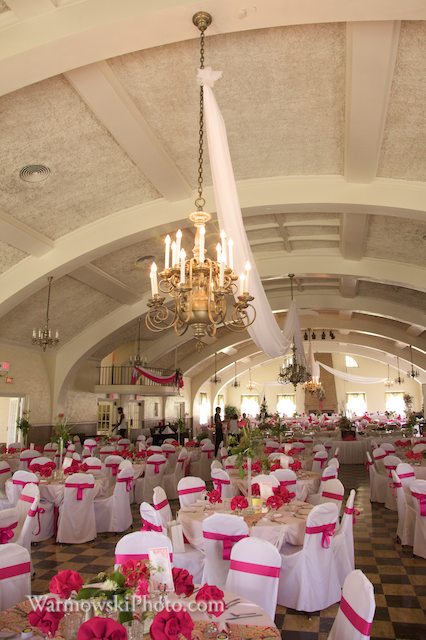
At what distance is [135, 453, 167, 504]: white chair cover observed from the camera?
9664 millimetres

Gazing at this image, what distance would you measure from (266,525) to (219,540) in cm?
61

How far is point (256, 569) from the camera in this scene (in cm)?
323

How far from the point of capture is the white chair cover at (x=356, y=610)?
231cm

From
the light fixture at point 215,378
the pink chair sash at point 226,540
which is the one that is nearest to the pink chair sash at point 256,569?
the pink chair sash at point 226,540

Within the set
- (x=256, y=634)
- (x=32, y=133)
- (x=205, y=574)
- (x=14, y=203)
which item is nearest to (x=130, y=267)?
(x=14, y=203)

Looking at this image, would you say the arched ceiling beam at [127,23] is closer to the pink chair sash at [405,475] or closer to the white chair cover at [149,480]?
the pink chair sash at [405,475]

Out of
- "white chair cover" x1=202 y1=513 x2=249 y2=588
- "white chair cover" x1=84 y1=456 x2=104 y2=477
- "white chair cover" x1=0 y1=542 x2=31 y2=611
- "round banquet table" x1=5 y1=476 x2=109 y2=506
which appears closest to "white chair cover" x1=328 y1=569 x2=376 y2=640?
"white chair cover" x1=202 y1=513 x2=249 y2=588

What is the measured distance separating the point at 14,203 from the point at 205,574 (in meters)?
5.88

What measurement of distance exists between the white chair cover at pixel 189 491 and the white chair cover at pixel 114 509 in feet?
5.08

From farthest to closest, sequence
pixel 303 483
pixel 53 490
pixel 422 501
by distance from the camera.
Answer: pixel 303 483 → pixel 53 490 → pixel 422 501

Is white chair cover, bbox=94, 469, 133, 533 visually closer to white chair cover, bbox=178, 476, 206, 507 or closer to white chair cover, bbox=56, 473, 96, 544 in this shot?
white chair cover, bbox=56, 473, 96, 544

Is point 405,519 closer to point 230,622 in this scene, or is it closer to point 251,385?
point 230,622

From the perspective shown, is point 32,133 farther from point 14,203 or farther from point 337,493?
point 337,493

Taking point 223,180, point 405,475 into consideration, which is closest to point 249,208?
point 223,180
